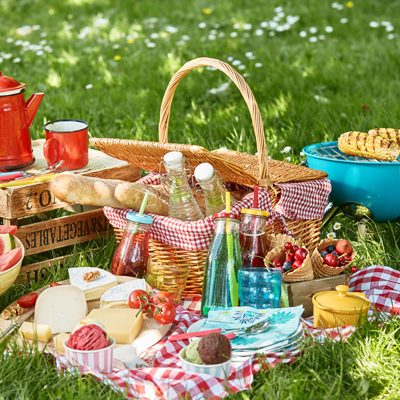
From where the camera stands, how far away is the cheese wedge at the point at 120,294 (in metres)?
3.08

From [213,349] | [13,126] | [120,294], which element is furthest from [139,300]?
[13,126]

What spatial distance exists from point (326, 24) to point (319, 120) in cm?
266

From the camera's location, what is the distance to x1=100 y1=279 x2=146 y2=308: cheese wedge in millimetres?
3082

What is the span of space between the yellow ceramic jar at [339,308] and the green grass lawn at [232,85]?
0.07 meters

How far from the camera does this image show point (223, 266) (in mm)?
3082

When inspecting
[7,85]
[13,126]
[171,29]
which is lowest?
[171,29]

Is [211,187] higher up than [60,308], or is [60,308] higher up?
[211,187]

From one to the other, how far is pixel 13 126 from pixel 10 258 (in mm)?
680

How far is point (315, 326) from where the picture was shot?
3.04 metres

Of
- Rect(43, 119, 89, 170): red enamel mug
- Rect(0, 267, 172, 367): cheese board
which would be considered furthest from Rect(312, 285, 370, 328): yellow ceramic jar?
Rect(43, 119, 89, 170): red enamel mug

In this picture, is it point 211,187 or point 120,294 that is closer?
point 120,294

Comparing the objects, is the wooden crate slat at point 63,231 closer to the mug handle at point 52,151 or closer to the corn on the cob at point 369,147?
the mug handle at point 52,151

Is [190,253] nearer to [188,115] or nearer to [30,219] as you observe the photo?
[30,219]

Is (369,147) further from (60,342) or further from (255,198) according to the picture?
(60,342)
